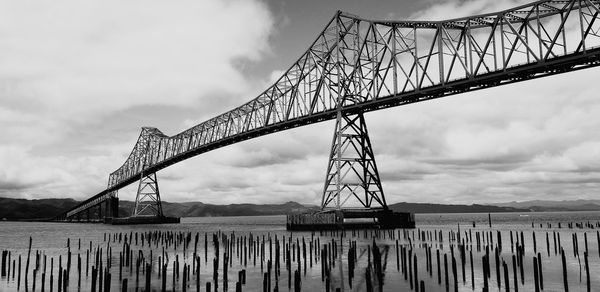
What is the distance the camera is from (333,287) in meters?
23.5

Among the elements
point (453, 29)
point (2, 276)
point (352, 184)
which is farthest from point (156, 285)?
point (453, 29)

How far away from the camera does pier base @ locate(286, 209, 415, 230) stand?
56.6 m

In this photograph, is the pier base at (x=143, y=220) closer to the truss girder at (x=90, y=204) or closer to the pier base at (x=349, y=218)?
the truss girder at (x=90, y=204)

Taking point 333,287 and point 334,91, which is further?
point 334,91

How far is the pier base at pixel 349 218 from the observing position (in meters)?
56.6

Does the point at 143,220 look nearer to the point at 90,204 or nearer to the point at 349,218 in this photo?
the point at 90,204

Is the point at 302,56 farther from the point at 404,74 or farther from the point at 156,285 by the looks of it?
the point at 156,285

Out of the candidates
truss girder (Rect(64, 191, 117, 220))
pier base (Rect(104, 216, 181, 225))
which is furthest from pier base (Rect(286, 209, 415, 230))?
truss girder (Rect(64, 191, 117, 220))

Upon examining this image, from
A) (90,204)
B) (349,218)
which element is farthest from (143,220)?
(349,218)

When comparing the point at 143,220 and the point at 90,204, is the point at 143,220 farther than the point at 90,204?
No

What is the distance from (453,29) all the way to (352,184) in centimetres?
1936

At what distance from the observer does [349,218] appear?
58.8m

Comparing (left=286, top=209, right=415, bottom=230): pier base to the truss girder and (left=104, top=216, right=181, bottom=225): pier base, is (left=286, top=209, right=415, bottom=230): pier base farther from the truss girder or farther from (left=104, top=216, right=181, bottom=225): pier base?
the truss girder

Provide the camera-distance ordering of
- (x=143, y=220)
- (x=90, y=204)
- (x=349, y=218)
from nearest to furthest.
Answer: (x=349, y=218) < (x=143, y=220) < (x=90, y=204)
